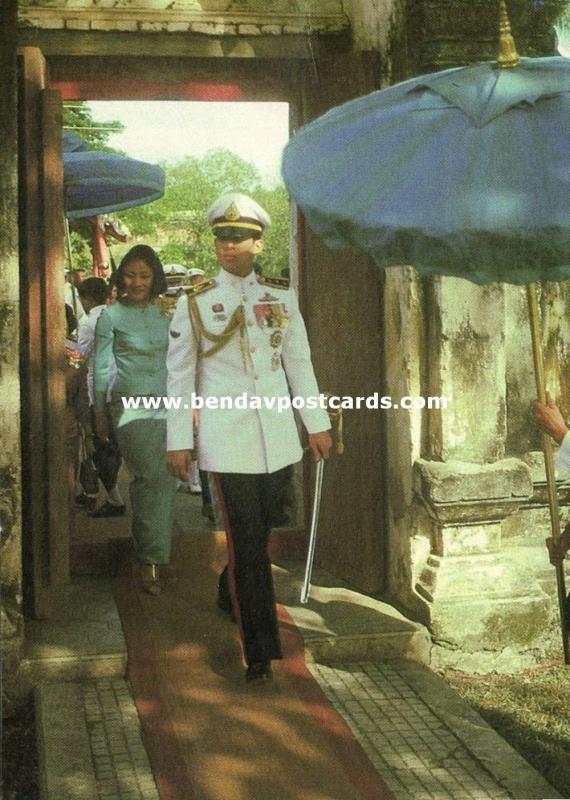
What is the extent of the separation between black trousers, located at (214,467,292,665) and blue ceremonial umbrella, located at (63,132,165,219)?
3340 mm

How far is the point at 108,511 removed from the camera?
8078 millimetres

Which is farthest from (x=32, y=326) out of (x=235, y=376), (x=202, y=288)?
(x=235, y=376)

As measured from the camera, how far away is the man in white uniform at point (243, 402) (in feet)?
16.4

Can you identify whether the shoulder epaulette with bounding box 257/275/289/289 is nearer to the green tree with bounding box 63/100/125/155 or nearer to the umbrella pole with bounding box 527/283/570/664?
the umbrella pole with bounding box 527/283/570/664

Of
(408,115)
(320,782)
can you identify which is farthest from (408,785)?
(408,115)

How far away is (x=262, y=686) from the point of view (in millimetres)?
5000

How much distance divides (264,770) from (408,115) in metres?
2.30

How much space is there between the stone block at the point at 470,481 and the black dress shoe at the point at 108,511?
9.54 ft

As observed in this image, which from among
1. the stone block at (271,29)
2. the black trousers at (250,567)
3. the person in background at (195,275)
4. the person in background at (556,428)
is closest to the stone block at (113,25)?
the stone block at (271,29)

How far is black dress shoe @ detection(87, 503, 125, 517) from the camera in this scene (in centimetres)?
805

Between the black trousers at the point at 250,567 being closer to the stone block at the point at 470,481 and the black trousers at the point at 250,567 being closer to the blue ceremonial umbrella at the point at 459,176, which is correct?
the stone block at the point at 470,481

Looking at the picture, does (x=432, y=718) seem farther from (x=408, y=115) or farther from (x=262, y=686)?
(x=408, y=115)

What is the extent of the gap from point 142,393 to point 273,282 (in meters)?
1.26

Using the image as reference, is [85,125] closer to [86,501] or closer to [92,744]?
[86,501]
